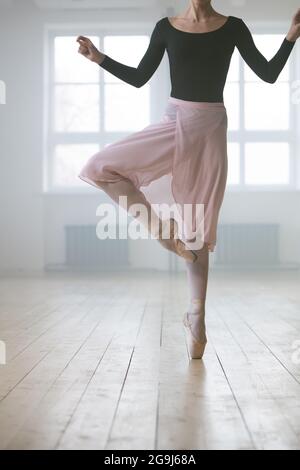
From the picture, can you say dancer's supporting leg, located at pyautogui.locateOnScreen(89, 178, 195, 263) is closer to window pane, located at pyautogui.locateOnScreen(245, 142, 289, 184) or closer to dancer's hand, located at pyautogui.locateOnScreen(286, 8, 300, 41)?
dancer's hand, located at pyautogui.locateOnScreen(286, 8, 300, 41)

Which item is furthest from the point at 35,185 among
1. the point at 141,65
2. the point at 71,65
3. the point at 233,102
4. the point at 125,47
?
the point at 141,65

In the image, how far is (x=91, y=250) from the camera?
931 centimetres

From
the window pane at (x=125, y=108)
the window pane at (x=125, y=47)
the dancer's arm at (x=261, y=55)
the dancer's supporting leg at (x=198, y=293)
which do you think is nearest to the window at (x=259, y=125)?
the window pane at (x=125, y=108)

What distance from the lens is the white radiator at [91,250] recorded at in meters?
9.25

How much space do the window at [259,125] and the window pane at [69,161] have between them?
2.03 meters

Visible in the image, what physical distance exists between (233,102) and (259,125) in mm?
493

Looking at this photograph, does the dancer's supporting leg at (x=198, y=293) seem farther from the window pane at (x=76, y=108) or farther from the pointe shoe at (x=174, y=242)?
the window pane at (x=76, y=108)

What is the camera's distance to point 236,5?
9.41m

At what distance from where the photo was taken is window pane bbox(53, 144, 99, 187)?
31.1 ft

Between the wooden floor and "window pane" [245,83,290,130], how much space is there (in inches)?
204

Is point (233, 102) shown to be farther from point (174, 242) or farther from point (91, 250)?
point (174, 242)

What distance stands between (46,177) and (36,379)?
7549mm
